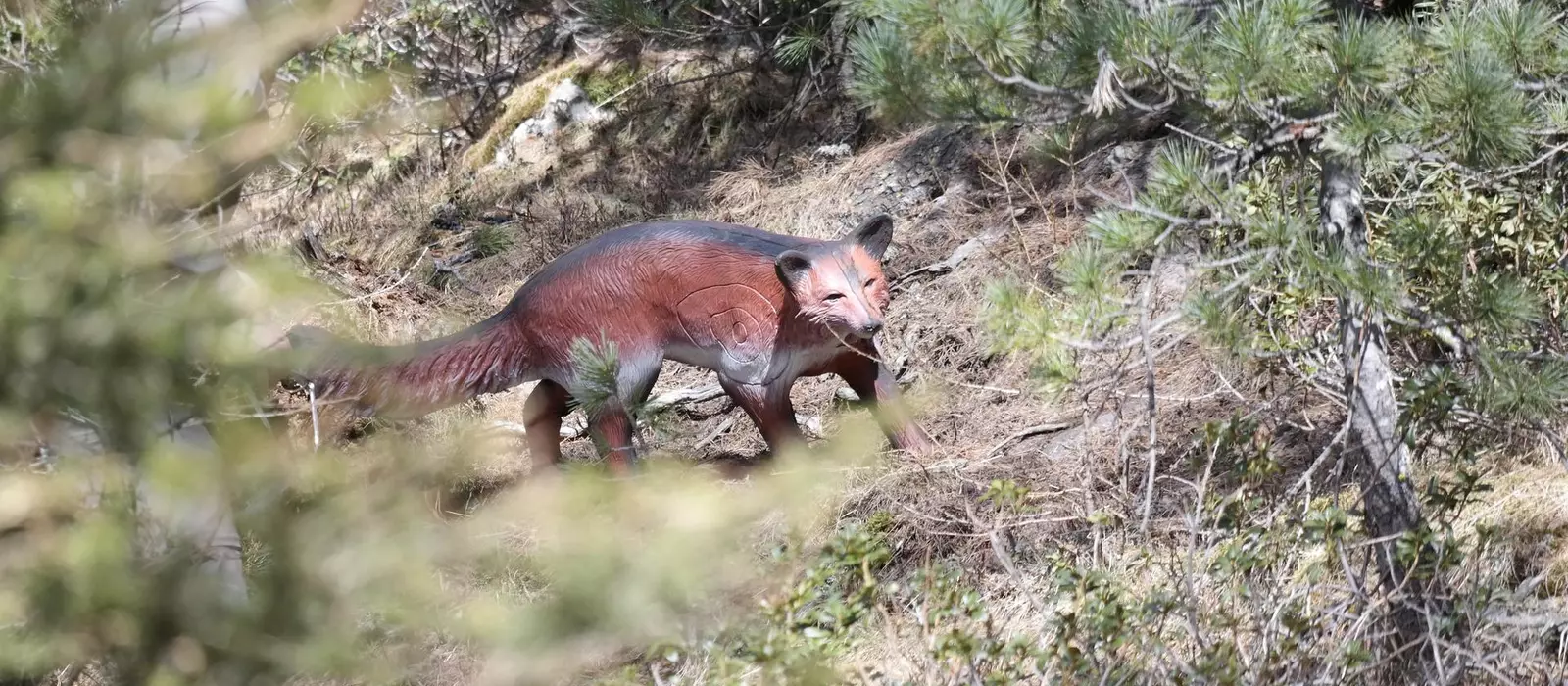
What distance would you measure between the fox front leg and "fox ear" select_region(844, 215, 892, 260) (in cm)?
36

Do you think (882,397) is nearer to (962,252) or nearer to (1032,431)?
(1032,431)

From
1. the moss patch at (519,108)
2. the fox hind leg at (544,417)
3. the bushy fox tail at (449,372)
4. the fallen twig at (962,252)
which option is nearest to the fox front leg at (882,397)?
the fox hind leg at (544,417)

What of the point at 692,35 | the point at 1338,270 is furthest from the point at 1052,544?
the point at 692,35

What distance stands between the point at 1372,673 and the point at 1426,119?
1.42m

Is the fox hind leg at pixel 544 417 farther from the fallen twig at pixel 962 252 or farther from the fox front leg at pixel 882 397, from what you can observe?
the fallen twig at pixel 962 252

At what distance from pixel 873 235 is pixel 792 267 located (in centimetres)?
41

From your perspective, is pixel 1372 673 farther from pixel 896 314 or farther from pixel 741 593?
pixel 896 314

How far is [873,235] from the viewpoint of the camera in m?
4.53

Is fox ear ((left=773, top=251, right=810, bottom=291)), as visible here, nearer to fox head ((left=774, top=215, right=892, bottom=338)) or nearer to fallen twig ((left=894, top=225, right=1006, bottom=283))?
fox head ((left=774, top=215, right=892, bottom=338))

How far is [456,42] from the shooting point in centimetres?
948

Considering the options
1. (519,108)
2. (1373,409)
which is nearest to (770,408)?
(1373,409)

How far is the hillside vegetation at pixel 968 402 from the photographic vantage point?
133cm

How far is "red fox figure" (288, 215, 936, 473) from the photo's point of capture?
4.41m

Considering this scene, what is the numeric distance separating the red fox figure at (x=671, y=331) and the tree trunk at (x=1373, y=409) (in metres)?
1.56
